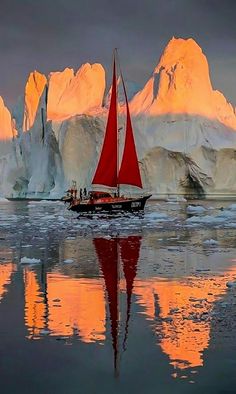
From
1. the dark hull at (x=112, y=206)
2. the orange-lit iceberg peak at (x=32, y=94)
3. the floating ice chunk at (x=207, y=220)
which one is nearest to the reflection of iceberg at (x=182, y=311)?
the floating ice chunk at (x=207, y=220)

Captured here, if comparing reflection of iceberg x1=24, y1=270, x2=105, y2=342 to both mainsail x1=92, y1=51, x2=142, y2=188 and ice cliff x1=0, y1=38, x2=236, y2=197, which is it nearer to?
mainsail x1=92, y1=51, x2=142, y2=188

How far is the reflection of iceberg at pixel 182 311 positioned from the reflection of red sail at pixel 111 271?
31 cm

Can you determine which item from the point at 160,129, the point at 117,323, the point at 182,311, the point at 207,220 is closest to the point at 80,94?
the point at 160,129

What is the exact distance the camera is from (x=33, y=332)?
4.87m

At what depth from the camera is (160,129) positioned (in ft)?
177

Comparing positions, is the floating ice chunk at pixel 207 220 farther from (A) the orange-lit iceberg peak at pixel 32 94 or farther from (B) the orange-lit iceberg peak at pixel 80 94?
(A) the orange-lit iceberg peak at pixel 32 94

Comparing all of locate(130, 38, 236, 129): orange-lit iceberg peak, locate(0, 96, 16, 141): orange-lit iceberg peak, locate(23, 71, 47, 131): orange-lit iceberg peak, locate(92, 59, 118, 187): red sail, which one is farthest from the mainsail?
locate(0, 96, 16, 141): orange-lit iceberg peak

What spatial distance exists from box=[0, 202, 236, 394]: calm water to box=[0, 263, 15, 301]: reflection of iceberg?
1 cm

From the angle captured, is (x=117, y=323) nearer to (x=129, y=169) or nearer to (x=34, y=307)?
(x=34, y=307)

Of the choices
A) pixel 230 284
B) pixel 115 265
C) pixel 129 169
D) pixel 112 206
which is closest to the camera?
pixel 230 284

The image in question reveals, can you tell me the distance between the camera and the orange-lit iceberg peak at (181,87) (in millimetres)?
53438

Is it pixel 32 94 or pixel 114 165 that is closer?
pixel 114 165

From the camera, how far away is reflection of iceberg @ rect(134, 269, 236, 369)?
14.2 ft

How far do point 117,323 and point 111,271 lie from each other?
3.35 meters
